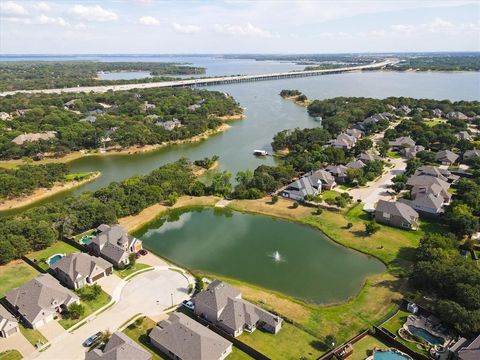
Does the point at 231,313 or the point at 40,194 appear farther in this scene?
the point at 40,194

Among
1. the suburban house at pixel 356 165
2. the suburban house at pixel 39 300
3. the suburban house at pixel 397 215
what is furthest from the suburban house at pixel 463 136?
the suburban house at pixel 39 300

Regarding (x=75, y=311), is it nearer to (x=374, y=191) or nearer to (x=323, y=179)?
(x=323, y=179)

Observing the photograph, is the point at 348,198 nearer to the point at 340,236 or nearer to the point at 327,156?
the point at 340,236

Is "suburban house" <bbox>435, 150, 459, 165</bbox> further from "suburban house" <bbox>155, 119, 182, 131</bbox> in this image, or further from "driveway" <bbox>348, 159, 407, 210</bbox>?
"suburban house" <bbox>155, 119, 182, 131</bbox>

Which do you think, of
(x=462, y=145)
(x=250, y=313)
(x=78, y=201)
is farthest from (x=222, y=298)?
(x=462, y=145)

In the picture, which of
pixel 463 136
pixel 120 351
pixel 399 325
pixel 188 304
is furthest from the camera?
pixel 463 136

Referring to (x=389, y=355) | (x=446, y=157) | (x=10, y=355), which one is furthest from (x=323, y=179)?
(x=10, y=355)
